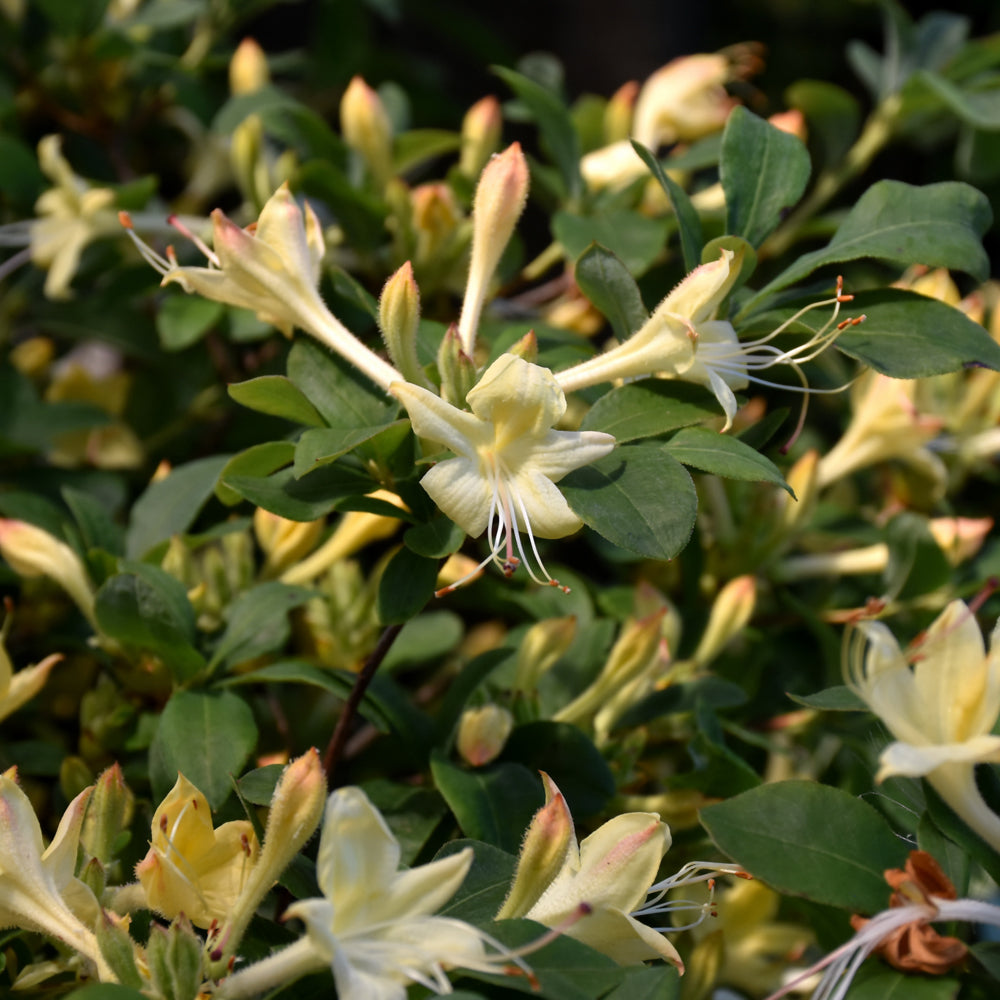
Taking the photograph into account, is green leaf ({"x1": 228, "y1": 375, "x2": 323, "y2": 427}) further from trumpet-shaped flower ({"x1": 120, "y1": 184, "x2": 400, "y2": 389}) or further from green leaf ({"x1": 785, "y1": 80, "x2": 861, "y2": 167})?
green leaf ({"x1": 785, "y1": 80, "x2": 861, "y2": 167})

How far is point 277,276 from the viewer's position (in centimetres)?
90

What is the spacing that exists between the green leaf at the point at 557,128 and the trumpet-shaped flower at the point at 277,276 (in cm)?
51

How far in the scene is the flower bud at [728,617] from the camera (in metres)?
1.25

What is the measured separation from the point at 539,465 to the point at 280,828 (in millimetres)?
302

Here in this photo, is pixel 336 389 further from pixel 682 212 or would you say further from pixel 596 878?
pixel 596 878

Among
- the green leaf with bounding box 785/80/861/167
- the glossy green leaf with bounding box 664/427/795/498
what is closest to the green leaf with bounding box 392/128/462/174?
the green leaf with bounding box 785/80/861/167

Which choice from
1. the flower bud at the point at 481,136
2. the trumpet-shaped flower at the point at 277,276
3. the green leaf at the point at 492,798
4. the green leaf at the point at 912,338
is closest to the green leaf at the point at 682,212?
the green leaf at the point at 912,338

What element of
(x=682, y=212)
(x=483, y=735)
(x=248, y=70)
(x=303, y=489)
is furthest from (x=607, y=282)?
(x=248, y=70)

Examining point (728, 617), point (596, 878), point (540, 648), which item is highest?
point (596, 878)

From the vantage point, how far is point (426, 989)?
0.70m

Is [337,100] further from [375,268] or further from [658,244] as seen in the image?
[658,244]

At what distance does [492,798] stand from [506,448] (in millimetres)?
331

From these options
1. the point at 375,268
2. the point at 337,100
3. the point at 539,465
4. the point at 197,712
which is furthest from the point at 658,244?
the point at 337,100

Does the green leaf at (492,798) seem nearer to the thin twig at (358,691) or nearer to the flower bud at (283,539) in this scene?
the thin twig at (358,691)
